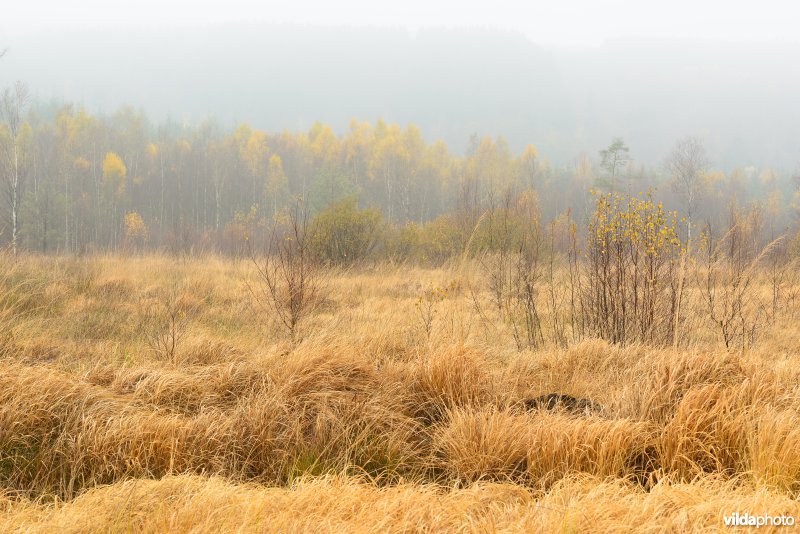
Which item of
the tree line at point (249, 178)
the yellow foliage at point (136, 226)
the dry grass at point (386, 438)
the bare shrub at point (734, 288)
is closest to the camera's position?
the dry grass at point (386, 438)

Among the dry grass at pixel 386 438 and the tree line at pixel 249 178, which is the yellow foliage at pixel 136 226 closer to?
the tree line at pixel 249 178

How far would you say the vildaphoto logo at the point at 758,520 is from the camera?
1819mm

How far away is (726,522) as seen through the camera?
1.82 metres

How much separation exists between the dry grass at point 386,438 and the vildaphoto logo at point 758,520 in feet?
0.13

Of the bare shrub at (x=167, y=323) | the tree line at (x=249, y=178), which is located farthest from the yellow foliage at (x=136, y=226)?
the bare shrub at (x=167, y=323)

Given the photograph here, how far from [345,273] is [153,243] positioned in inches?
1244

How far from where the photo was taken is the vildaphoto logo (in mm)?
1819

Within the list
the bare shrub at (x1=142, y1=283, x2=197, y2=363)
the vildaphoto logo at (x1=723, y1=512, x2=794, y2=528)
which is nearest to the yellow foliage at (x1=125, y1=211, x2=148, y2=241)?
the bare shrub at (x1=142, y1=283, x2=197, y2=363)

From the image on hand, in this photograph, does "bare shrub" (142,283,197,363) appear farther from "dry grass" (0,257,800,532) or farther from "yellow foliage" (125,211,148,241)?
"yellow foliage" (125,211,148,241)

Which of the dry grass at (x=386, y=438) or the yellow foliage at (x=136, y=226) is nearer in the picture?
the dry grass at (x=386, y=438)

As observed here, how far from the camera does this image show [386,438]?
115 inches

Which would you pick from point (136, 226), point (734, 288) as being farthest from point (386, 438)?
point (136, 226)

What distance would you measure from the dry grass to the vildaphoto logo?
0.04 metres

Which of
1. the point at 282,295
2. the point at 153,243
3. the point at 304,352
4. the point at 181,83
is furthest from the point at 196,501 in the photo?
the point at 181,83
